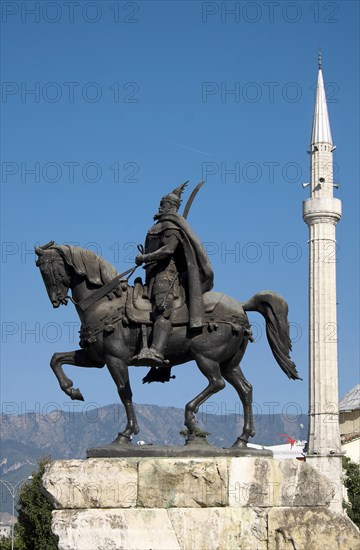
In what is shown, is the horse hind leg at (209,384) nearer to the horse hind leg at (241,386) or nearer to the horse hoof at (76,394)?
the horse hind leg at (241,386)

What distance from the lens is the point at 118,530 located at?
529 inches

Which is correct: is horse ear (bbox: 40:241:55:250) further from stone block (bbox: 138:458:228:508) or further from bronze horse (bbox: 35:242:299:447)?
stone block (bbox: 138:458:228:508)

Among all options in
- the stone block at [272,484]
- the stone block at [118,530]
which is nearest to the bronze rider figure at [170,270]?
the stone block at [272,484]

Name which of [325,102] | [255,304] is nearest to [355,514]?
[325,102]

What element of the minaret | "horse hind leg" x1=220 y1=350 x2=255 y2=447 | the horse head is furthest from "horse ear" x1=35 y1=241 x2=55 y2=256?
the minaret

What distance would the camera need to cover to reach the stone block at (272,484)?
13.5 m

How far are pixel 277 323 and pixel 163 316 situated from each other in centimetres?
159

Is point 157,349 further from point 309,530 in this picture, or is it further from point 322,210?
point 322,210

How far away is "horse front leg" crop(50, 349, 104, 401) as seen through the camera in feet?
48.5

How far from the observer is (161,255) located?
14602mm

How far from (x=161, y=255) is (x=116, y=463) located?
2613 mm

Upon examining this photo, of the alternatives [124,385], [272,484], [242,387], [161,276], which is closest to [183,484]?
[272,484]

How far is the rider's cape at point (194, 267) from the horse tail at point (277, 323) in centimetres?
69

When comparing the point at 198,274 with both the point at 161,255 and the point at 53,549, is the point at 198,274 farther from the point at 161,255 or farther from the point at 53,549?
the point at 53,549
